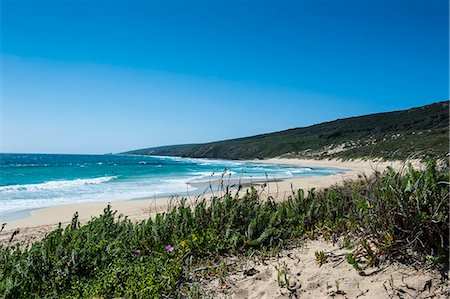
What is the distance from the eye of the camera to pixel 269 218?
17.0ft

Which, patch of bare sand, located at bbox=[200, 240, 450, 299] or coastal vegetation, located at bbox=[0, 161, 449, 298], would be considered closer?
patch of bare sand, located at bbox=[200, 240, 450, 299]

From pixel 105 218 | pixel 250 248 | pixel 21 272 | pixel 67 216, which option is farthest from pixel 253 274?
pixel 67 216

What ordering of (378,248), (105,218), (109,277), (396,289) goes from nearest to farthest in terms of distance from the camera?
(396,289), (378,248), (109,277), (105,218)

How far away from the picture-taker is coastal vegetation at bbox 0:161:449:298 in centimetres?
334

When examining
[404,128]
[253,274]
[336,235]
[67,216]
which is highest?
[404,128]

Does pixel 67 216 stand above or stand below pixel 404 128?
below

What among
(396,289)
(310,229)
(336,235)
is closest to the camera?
(396,289)

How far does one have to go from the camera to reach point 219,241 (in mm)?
4672

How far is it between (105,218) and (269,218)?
110 inches

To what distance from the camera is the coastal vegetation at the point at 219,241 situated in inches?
131

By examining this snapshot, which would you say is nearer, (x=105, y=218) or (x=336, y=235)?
(x=336, y=235)

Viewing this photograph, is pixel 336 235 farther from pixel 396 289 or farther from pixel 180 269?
pixel 180 269

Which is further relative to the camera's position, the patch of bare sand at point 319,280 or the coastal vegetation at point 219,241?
the coastal vegetation at point 219,241

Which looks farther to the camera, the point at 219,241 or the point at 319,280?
the point at 219,241
